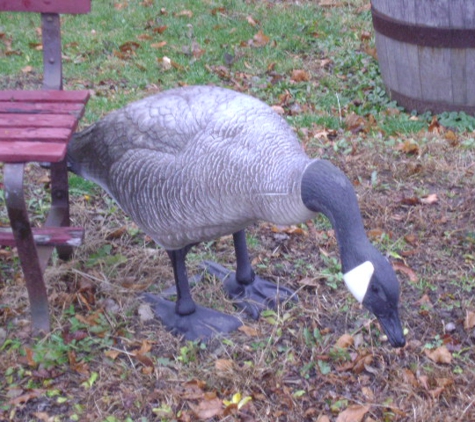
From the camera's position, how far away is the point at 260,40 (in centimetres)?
Answer: 675

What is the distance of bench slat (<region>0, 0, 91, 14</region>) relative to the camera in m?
3.46

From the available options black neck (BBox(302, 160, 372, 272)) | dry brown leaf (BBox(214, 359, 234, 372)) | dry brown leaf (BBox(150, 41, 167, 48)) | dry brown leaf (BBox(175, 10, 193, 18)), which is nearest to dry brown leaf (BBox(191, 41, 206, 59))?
dry brown leaf (BBox(150, 41, 167, 48))

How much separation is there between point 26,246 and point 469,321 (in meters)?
1.98

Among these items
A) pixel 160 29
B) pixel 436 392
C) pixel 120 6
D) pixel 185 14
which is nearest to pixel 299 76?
pixel 160 29

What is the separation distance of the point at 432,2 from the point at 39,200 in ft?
9.57

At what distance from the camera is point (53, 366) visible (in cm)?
310

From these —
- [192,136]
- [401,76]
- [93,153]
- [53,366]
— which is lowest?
[53,366]

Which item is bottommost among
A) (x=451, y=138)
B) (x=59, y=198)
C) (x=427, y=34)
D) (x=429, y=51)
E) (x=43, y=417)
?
(x=43, y=417)

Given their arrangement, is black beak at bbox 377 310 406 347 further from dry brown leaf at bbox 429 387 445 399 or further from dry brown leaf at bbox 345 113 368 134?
dry brown leaf at bbox 345 113 368 134

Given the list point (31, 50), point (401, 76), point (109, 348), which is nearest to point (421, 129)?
point (401, 76)

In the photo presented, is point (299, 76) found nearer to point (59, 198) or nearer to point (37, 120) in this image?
point (59, 198)

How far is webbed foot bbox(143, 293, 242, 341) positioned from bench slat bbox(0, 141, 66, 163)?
3.27 feet

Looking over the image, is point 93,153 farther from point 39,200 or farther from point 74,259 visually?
point 39,200

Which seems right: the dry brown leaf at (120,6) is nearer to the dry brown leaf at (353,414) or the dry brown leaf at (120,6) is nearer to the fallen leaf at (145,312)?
the fallen leaf at (145,312)
